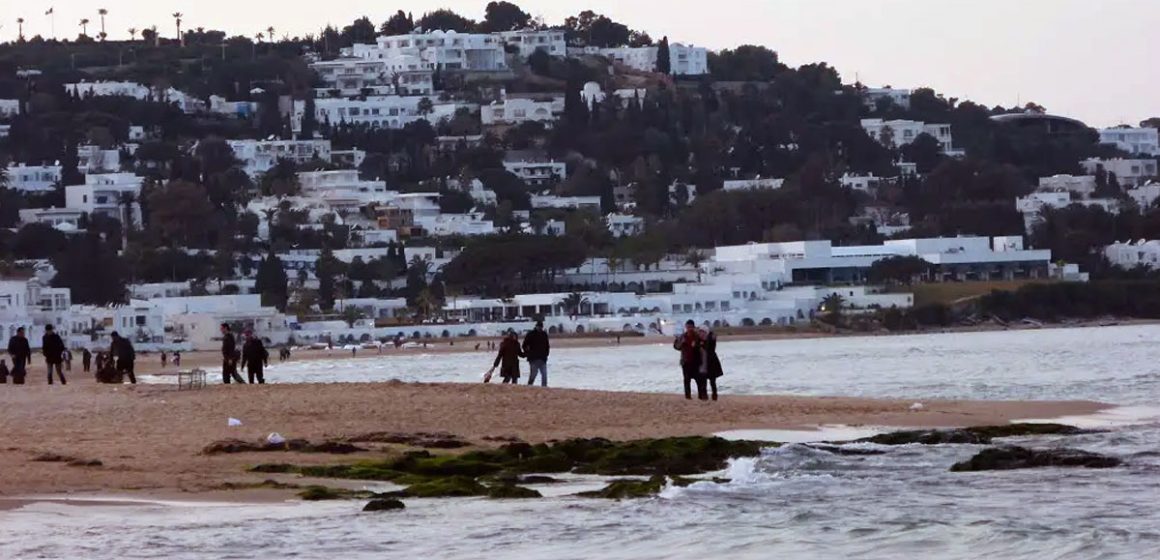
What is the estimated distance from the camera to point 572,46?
170875 mm

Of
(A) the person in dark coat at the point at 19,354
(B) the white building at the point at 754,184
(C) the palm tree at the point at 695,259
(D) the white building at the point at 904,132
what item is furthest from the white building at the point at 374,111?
(A) the person in dark coat at the point at 19,354

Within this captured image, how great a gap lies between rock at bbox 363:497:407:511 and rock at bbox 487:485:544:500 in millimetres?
878

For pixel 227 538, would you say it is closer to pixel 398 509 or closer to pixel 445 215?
pixel 398 509

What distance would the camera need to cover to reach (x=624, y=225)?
385ft

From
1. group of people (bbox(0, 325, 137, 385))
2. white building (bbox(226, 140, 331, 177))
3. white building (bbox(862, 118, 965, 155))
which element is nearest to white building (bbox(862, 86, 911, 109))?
white building (bbox(862, 118, 965, 155))

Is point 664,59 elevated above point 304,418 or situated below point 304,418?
above

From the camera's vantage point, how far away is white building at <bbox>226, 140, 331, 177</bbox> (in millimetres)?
132500

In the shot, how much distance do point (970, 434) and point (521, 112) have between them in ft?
421

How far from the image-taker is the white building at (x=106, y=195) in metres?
115

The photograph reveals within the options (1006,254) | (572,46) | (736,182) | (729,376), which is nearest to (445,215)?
(736,182)

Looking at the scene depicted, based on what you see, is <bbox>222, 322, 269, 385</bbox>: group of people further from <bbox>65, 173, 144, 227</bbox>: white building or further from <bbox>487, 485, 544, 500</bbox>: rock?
<bbox>65, 173, 144, 227</bbox>: white building

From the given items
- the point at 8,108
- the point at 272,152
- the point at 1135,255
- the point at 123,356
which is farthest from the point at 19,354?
the point at 8,108

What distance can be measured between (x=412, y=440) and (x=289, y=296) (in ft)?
249

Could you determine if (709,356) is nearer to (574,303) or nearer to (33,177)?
(574,303)
